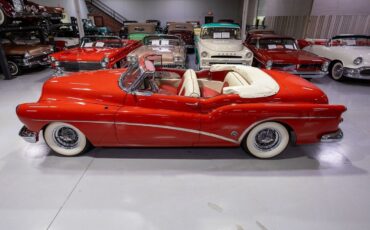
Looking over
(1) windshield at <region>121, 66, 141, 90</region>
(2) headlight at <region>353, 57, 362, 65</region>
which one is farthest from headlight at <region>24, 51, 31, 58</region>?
(2) headlight at <region>353, 57, 362, 65</region>

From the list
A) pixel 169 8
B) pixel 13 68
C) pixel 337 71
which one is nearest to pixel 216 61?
pixel 337 71

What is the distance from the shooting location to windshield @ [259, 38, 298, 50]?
6.23 metres

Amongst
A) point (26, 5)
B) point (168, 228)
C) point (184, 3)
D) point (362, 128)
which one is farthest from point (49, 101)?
point (184, 3)

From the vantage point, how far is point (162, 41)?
6.54 metres

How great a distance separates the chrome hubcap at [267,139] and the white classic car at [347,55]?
4408 millimetres

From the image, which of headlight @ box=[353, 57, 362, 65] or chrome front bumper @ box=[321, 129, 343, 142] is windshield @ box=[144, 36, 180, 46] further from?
chrome front bumper @ box=[321, 129, 343, 142]

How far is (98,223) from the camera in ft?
6.23

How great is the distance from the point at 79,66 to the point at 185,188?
13.3 feet

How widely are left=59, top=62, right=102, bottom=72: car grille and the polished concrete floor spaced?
234 centimetres

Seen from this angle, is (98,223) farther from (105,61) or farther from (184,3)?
(184,3)

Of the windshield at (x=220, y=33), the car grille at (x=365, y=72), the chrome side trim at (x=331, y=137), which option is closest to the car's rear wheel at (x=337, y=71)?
the car grille at (x=365, y=72)

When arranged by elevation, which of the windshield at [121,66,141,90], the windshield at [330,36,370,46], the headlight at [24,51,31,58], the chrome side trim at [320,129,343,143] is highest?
the windshield at [330,36,370,46]

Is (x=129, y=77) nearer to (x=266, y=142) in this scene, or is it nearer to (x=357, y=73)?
(x=266, y=142)

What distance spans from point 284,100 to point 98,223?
7.44ft
